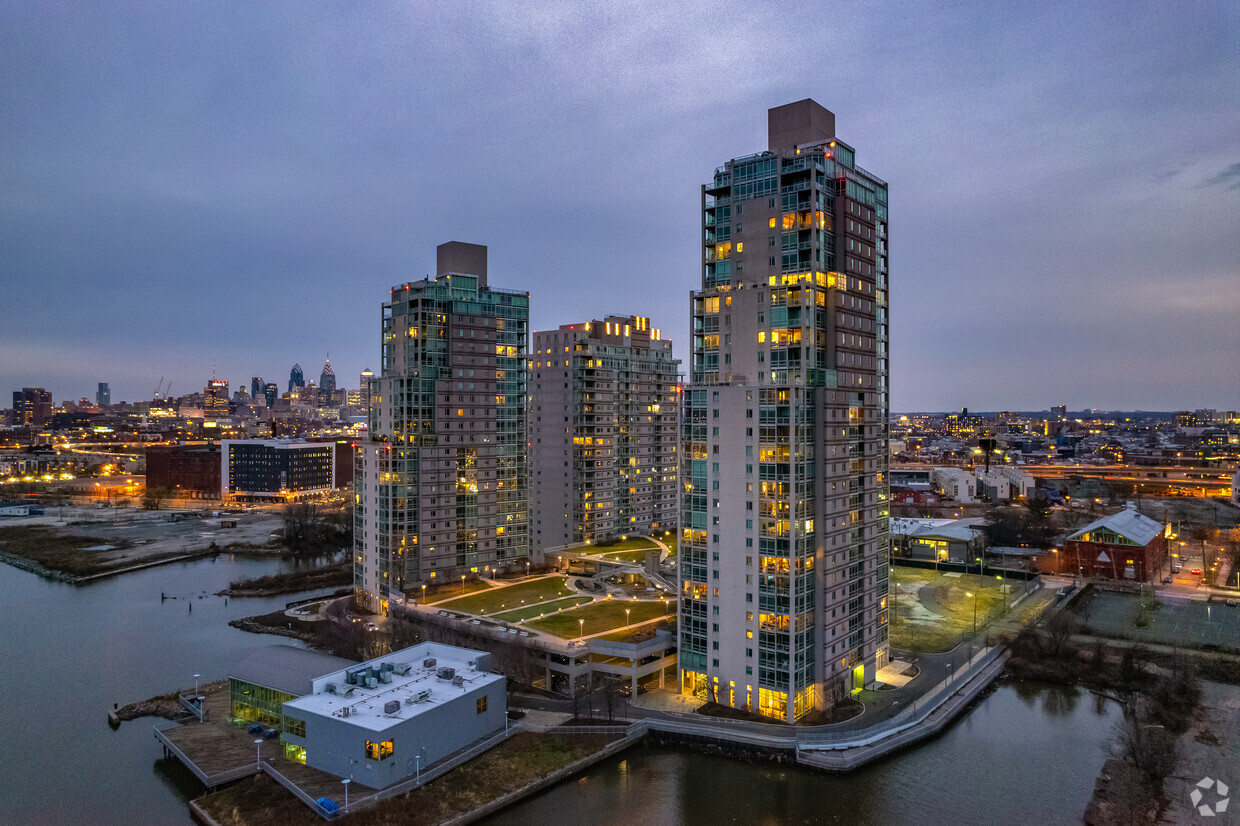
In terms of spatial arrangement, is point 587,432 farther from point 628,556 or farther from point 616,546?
point 628,556

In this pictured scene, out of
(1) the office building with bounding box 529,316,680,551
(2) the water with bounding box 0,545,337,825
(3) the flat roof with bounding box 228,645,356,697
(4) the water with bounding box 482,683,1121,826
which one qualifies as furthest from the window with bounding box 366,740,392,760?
(1) the office building with bounding box 529,316,680,551

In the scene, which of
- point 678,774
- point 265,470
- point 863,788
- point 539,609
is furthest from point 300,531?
point 863,788

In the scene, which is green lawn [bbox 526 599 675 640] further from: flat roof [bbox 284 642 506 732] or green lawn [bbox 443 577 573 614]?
flat roof [bbox 284 642 506 732]

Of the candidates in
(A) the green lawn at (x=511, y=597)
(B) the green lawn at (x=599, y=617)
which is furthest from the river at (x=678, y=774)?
(A) the green lawn at (x=511, y=597)

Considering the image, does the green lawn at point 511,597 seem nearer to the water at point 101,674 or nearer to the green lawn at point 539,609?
the green lawn at point 539,609

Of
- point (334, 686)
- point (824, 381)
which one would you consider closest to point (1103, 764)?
point (824, 381)

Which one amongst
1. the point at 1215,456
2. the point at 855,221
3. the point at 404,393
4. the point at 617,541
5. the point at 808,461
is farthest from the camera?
the point at 1215,456

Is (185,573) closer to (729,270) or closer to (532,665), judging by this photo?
(532,665)
